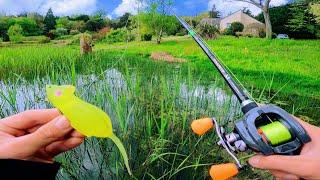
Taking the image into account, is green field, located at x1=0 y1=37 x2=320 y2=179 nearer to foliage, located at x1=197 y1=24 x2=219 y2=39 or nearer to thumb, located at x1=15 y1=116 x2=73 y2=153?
foliage, located at x1=197 y1=24 x2=219 y2=39

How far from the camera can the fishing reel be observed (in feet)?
1.67

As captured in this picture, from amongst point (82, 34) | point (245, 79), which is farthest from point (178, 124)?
point (82, 34)

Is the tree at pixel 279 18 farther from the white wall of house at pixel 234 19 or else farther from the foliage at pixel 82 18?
the foliage at pixel 82 18

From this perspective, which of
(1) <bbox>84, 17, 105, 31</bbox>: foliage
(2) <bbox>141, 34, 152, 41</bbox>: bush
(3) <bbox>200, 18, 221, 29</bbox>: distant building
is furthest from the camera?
(2) <bbox>141, 34, 152, 41</bbox>: bush

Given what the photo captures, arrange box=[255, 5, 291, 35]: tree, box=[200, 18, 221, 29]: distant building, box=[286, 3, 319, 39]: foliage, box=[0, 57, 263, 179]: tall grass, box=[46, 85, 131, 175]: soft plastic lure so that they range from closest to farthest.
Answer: box=[46, 85, 131, 175]: soft plastic lure
box=[0, 57, 263, 179]: tall grass
box=[200, 18, 221, 29]: distant building
box=[286, 3, 319, 39]: foliage
box=[255, 5, 291, 35]: tree

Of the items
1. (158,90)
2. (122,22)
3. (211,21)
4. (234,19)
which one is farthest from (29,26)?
(234,19)

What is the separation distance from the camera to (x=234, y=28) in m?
3.57

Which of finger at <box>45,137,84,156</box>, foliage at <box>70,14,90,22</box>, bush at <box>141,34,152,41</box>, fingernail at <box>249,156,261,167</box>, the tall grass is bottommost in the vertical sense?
the tall grass

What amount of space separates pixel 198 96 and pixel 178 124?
13.8 inches

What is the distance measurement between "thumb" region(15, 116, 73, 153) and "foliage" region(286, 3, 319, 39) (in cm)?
291

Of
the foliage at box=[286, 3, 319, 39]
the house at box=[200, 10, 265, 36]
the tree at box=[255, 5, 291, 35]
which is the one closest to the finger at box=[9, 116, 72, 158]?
the house at box=[200, 10, 265, 36]

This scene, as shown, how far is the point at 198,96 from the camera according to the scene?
1.94 metres

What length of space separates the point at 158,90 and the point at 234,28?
5.64ft

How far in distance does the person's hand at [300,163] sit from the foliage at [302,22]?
284cm
